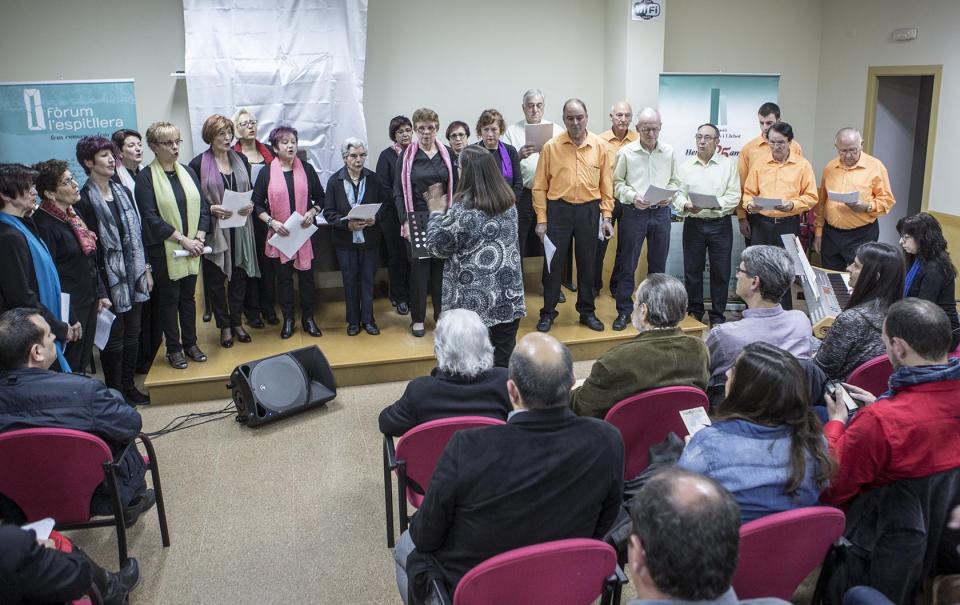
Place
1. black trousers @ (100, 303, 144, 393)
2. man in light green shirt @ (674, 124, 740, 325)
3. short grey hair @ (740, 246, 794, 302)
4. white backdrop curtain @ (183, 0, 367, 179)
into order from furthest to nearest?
white backdrop curtain @ (183, 0, 367, 179) → man in light green shirt @ (674, 124, 740, 325) → black trousers @ (100, 303, 144, 393) → short grey hair @ (740, 246, 794, 302)

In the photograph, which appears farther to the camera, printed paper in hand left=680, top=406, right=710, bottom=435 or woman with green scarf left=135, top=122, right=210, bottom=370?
woman with green scarf left=135, top=122, right=210, bottom=370

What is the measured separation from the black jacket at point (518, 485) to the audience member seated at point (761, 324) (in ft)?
4.17

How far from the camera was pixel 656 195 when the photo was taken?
5.34 meters

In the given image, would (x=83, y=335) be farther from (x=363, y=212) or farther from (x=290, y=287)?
(x=363, y=212)

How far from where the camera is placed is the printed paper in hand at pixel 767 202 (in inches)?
217

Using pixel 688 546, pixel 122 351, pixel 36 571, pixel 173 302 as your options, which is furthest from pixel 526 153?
pixel 688 546

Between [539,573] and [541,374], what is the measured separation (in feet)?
1.58

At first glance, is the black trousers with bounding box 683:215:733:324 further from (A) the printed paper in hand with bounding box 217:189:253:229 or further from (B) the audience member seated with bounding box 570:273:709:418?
(A) the printed paper in hand with bounding box 217:189:253:229

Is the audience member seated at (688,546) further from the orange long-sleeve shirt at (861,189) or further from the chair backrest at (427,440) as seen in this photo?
the orange long-sleeve shirt at (861,189)

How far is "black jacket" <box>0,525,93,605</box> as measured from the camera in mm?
1828

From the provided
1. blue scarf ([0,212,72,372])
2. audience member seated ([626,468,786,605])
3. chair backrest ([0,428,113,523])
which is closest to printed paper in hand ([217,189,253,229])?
blue scarf ([0,212,72,372])

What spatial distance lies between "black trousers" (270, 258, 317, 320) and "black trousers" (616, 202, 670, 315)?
223 centimetres

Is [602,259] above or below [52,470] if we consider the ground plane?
above

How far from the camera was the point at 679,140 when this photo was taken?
673 centimetres
